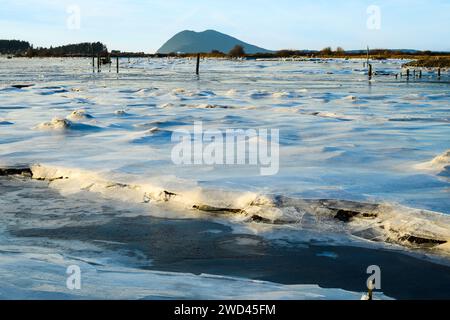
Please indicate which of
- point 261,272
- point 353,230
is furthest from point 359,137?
point 261,272

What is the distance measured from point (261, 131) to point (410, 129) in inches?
153

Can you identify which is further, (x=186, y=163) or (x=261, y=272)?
(x=186, y=163)

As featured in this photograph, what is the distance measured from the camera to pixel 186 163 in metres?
9.06

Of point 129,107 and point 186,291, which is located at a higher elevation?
point 129,107

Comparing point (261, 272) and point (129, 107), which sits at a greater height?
point (129, 107)

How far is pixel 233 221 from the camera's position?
6.45 meters
